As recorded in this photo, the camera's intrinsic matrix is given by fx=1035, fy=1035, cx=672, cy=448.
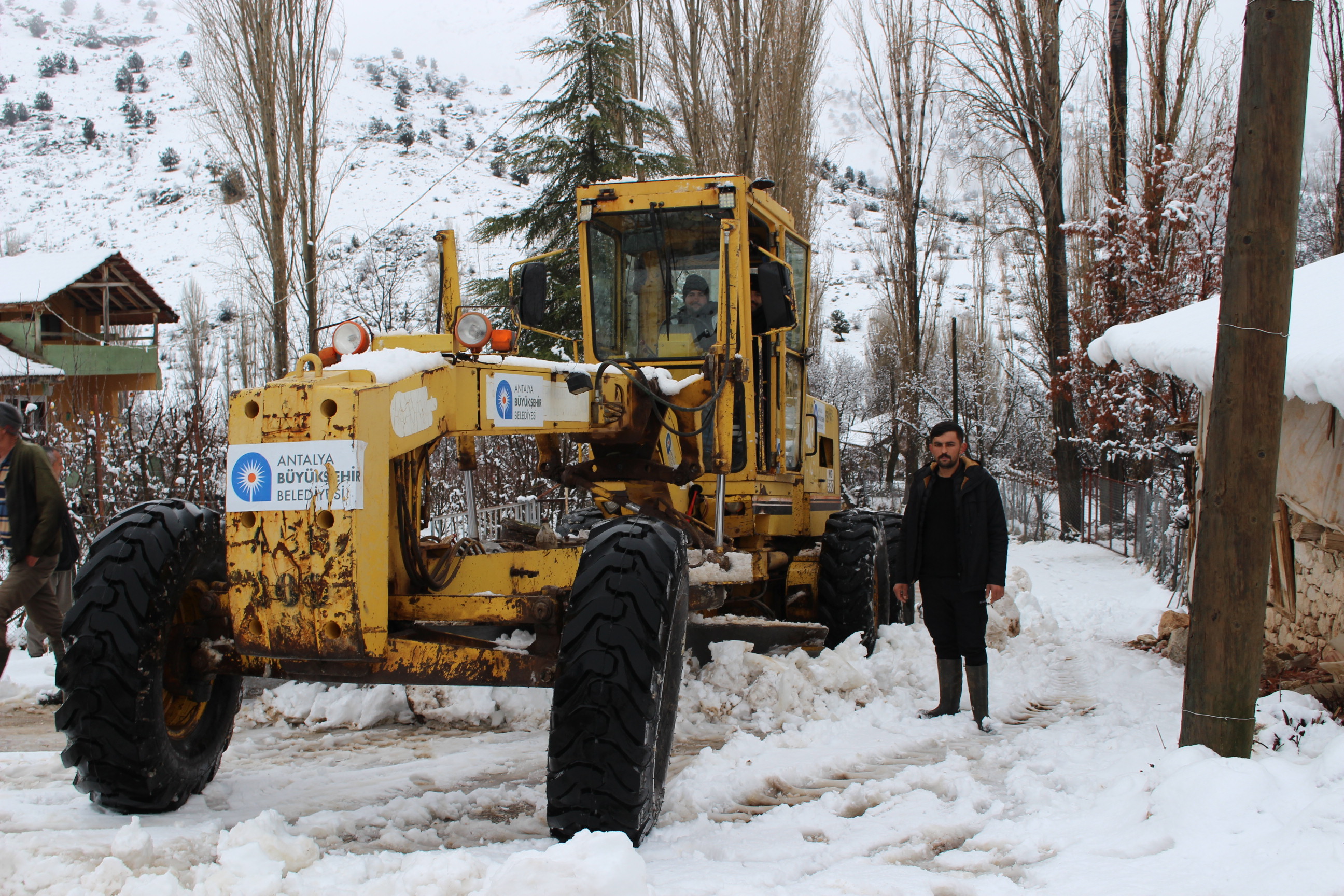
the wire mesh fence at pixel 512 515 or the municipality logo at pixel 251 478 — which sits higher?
the municipality logo at pixel 251 478

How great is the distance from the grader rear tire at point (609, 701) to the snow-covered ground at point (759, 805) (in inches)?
8.6

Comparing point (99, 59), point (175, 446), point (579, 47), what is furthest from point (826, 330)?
point (99, 59)

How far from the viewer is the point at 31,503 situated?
20.8 ft

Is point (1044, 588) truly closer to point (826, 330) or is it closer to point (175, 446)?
point (175, 446)

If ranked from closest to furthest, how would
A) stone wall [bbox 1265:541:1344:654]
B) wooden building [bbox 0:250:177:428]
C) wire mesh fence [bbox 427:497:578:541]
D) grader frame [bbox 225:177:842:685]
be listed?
grader frame [bbox 225:177:842:685]
stone wall [bbox 1265:541:1344:654]
wire mesh fence [bbox 427:497:578:541]
wooden building [bbox 0:250:177:428]

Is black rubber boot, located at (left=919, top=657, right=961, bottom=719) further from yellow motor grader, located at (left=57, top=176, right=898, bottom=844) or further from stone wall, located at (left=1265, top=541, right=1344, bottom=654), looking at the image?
stone wall, located at (left=1265, top=541, right=1344, bottom=654)

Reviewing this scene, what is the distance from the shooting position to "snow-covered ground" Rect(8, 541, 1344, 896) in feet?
11.0

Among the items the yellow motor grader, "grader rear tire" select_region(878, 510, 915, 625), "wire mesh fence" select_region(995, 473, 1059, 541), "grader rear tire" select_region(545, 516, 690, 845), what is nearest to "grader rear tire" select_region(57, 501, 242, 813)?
the yellow motor grader

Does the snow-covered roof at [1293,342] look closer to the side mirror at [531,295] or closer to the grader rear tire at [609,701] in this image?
the grader rear tire at [609,701]

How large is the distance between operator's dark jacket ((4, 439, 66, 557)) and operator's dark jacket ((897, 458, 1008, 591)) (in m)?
5.27

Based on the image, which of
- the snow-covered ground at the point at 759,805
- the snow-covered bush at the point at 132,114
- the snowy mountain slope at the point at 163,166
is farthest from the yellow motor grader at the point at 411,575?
the snow-covered bush at the point at 132,114

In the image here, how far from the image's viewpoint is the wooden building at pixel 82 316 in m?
25.2

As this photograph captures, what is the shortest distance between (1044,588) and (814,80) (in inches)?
431

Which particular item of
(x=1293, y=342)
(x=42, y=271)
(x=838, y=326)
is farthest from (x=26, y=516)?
(x=838, y=326)
